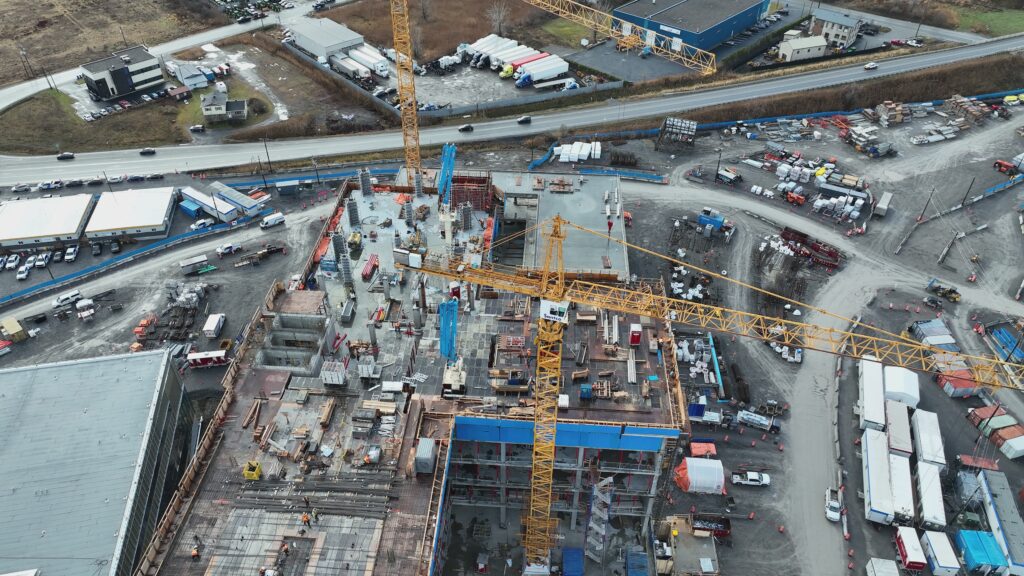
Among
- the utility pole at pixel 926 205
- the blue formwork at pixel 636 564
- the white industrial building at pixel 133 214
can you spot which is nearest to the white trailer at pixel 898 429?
the blue formwork at pixel 636 564

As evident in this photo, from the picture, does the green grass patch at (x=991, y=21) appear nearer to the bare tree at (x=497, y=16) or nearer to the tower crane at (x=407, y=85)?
the bare tree at (x=497, y=16)

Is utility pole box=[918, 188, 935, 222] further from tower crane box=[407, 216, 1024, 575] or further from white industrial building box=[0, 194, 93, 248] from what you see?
white industrial building box=[0, 194, 93, 248]

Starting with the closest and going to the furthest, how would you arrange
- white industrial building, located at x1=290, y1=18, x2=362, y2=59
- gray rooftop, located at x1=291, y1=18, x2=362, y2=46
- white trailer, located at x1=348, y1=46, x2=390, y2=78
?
white trailer, located at x1=348, y1=46, x2=390, y2=78
white industrial building, located at x1=290, y1=18, x2=362, y2=59
gray rooftop, located at x1=291, y1=18, x2=362, y2=46

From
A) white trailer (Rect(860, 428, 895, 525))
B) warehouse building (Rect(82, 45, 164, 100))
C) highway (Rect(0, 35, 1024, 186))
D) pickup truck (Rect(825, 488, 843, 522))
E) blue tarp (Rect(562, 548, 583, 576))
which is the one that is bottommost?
blue tarp (Rect(562, 548, 583, 576))

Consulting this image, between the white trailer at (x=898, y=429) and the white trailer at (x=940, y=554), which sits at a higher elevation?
the white trailer at (x=898, y=429)

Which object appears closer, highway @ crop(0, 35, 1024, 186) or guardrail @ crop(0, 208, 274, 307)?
guardrail @ crop(0, 208, 274, 307)

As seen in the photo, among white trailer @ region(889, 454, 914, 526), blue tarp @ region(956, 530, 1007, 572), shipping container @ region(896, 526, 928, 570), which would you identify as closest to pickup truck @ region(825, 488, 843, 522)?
white trailer @ region(889, 454, 914, 526)

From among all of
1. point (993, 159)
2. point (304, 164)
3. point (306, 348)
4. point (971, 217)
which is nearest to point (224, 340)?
point (306, 348)
